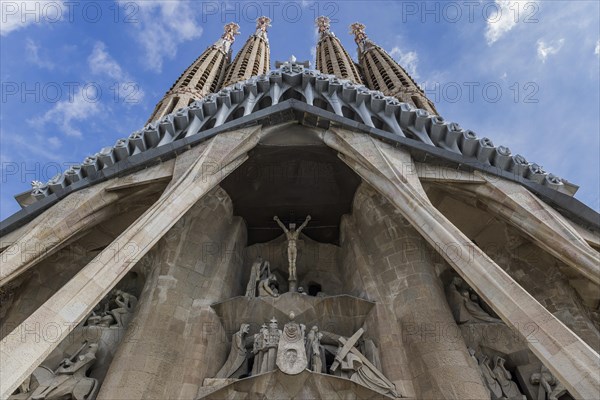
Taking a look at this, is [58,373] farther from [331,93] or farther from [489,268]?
[331,93]

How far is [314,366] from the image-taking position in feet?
23.9

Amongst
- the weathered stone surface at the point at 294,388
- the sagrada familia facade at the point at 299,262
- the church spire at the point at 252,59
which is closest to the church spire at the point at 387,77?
the church spire at the point at 252,59

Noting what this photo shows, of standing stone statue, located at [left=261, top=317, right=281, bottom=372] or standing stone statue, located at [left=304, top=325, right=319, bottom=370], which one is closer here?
standing stone statue, located at [left=261, top=317, right=281, bottom=372]

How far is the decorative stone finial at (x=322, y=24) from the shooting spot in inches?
1380

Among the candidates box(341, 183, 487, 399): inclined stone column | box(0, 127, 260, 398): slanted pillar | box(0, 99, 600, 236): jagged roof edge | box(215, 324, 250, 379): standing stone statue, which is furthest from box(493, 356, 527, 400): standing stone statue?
box(0, 127, 260, 398): slanted pillar

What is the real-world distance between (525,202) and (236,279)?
5.57 m

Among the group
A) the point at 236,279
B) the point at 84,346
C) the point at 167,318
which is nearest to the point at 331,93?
the point at 236,279

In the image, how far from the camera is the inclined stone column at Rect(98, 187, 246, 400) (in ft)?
23.5

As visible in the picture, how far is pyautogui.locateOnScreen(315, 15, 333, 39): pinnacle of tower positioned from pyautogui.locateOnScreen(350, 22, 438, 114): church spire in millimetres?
3246

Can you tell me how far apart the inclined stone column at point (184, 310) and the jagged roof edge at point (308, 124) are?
1602mm

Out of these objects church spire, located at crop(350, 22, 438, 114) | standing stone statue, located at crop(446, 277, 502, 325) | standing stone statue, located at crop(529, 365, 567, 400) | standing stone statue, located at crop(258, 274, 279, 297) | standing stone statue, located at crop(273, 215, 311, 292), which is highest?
church spire, located at crop(350, 22, 438, 114)

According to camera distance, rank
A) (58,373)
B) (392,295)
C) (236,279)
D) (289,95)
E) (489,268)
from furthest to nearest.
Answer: (289,95), (236,279), (392,295), (58,373), (489,268)

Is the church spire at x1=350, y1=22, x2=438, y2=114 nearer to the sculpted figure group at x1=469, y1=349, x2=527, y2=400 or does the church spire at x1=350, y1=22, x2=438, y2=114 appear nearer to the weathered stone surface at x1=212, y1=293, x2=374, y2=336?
the weathered stone surface at x1=212, y1=293, x2=374, y2=336

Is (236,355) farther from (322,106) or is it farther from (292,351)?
(322,106)
